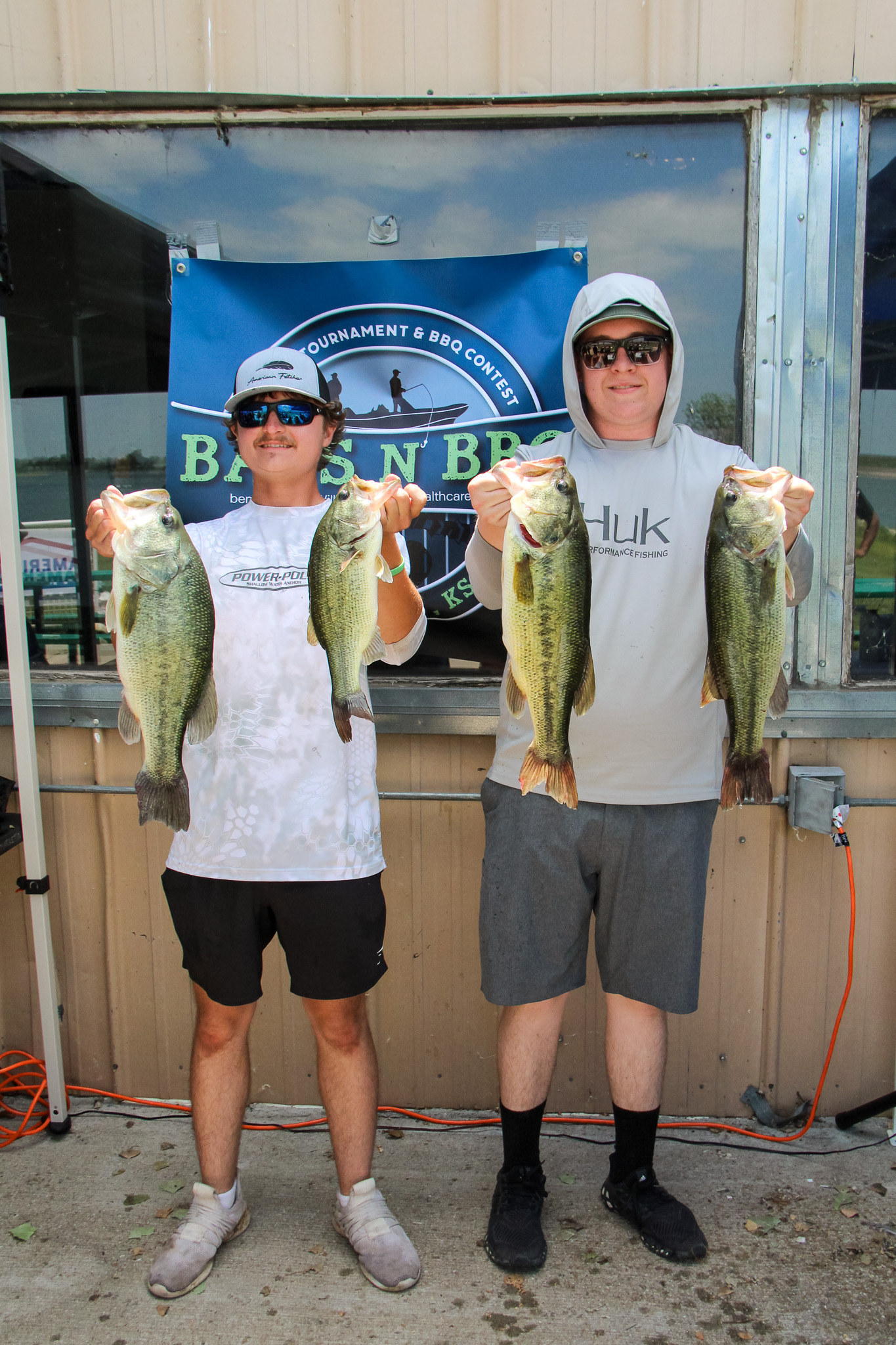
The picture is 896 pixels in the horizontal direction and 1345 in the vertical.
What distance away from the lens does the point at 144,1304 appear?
250 cm

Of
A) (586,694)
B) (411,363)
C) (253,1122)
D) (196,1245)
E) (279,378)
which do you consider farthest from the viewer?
(253,1122)

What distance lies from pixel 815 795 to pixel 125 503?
2480 mm

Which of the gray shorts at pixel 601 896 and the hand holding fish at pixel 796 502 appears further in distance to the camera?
A: the gray shorts at pixel 601 896

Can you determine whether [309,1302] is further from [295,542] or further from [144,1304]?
[295,542]

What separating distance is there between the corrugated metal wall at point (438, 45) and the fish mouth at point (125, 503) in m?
1.99

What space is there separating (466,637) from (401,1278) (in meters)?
2.04

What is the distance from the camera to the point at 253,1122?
3.39m

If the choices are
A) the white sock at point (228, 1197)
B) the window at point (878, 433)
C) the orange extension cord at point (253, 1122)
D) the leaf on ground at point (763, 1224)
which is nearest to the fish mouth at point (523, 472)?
the window at point (878, 433)

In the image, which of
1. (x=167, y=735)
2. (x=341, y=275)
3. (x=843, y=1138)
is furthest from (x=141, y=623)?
(x=843, y=1138)

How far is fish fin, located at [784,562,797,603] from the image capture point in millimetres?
2222

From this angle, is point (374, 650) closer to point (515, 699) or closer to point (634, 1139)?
point (515, 699)

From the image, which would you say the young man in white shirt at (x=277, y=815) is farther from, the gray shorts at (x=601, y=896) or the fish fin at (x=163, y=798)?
the gray shorts at (x=601, y=896)

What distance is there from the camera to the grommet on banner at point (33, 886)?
315 cm

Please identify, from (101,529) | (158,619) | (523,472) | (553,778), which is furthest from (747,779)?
(101,529)
